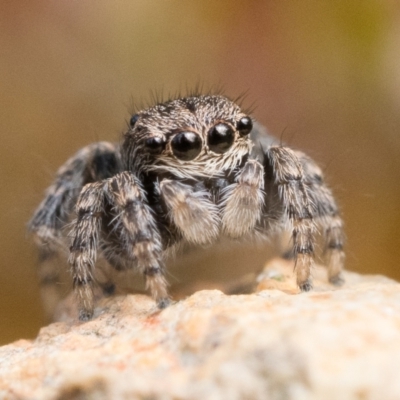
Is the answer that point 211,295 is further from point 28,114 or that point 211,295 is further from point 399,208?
point 28,114

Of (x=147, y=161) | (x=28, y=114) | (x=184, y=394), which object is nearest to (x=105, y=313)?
(x=147, y=161)

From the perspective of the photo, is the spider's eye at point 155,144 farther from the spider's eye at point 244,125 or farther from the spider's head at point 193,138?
the spider's eye at point 244,125

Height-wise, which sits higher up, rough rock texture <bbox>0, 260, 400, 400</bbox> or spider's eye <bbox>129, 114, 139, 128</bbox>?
spider's eye <bbox>129, 114, 139, 128</bbox>

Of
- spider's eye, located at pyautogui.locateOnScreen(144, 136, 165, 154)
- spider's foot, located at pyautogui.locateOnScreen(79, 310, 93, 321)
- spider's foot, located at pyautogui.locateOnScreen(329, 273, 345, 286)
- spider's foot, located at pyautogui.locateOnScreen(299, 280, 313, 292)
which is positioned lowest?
spider's foot, located at pyautogui.locateOnScreen(79, 310, 93, 321)

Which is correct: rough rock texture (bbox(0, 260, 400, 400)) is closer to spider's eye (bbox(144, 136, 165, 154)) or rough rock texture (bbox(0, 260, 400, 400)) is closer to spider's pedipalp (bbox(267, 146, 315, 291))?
spider's pedipalp (bbox(267, 146, 315, 291))

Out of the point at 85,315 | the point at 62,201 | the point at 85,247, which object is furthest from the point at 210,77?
the point at 85,315

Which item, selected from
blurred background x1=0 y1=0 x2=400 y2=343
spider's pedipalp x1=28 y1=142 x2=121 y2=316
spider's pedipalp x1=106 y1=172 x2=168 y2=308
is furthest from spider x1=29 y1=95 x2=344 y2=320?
blurred background x1=0 y1=0 x2=400 y2=343
